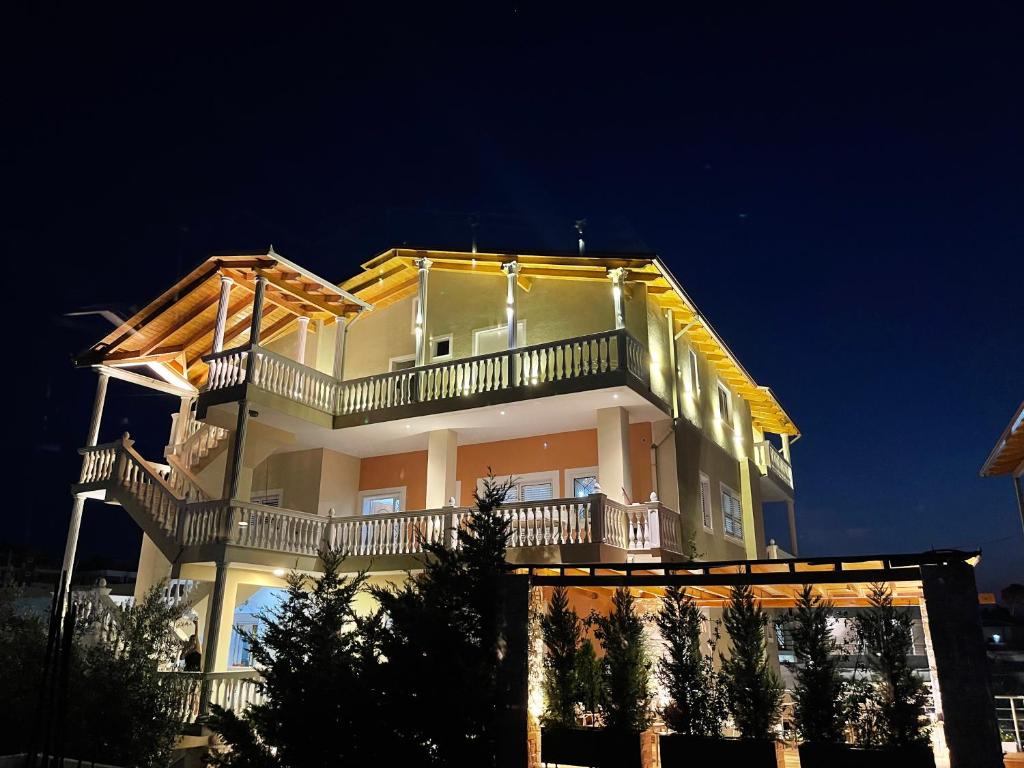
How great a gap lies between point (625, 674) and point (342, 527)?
29.1 ft

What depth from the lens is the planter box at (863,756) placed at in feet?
25.6

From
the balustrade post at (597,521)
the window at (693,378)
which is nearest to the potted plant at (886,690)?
the balustrade post at (597,521)

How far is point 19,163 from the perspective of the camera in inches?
2749

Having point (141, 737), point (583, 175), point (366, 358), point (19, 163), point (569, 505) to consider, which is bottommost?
point (141, 737)

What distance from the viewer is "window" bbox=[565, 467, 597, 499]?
17125mm

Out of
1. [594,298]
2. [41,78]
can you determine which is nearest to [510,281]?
[594,298]

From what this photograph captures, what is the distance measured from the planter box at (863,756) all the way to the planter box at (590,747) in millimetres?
2026

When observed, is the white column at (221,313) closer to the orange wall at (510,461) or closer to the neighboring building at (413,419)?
the neighboring building at (413,419)

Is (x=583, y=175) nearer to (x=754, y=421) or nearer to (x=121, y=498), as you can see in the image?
(x=754, y=421)

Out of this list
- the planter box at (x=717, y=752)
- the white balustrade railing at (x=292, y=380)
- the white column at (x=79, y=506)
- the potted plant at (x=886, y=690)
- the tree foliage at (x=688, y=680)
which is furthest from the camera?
the white column at (x=79, y=506)

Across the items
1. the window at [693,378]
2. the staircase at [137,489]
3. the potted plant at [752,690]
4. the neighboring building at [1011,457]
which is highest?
the window at [693,378]

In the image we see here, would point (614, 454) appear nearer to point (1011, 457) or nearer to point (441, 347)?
point (441, 347)

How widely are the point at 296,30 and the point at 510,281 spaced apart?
5668 centimetres

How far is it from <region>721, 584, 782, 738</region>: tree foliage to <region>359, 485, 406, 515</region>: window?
11.1 metres
